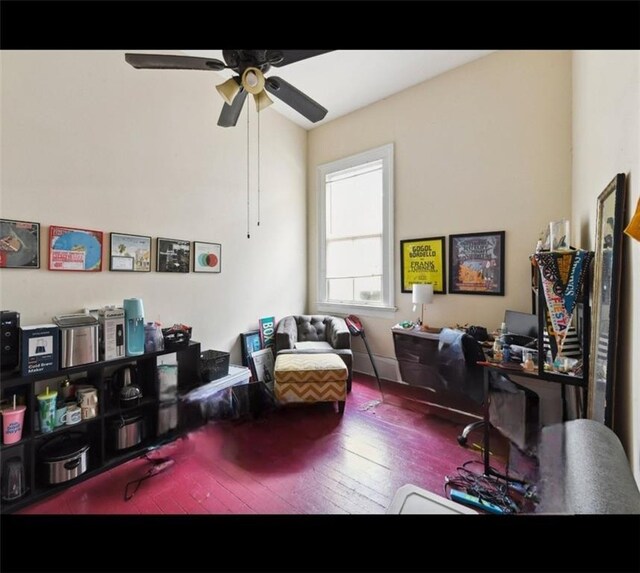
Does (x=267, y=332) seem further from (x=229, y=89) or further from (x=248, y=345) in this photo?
(x=229, y=89)

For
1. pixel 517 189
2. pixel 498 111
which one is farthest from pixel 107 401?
pixel 498 111

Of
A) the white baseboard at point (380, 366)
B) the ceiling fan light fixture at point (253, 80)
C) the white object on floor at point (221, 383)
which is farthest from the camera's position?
the white baseboard at point (380, 366)

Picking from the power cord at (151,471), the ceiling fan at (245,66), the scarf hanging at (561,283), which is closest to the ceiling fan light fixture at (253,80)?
the ceiling fan at (245,66)

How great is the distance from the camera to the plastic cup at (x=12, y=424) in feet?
4.93

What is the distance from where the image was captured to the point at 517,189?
2625 mm

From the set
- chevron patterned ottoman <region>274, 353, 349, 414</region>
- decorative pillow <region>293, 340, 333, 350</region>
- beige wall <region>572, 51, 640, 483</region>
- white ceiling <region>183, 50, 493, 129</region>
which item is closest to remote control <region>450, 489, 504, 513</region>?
beige wall <region>572, 51, 640, 483</region>

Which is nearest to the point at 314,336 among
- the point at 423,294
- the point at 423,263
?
the point at 423,294

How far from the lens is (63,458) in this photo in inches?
64.6

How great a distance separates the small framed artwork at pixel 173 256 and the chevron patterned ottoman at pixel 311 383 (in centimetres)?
138

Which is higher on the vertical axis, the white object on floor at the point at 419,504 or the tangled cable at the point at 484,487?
the white object on floor at the point at 419,504

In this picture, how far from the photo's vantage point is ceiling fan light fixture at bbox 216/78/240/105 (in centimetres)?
177

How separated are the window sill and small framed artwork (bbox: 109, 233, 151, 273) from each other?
2.31 meters

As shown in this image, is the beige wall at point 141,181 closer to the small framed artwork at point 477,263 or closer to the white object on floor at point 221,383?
the white object on floor at point 221,383

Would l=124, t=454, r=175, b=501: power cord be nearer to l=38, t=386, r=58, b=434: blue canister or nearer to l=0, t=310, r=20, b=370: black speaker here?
l=38, t=386, r=58, b=434: blue canister
